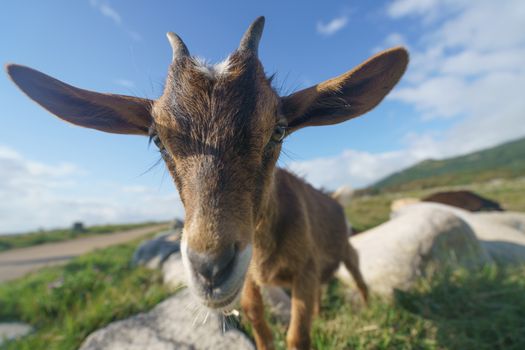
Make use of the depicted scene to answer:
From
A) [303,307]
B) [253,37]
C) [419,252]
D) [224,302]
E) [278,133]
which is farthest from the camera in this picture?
[419,252]

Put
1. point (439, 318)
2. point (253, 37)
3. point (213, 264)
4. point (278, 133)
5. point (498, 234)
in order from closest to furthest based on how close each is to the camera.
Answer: point (213, 264), point (278, 133), point (253, 37), point (439, 318), point (498, 234)

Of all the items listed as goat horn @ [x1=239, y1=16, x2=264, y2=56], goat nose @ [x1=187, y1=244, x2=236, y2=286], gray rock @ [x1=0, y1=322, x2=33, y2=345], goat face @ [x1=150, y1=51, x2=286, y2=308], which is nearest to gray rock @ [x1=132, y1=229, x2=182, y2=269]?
gray rock @ [x1=0, y1=322, x2=33, y2=345]

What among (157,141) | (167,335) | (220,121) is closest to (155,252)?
(167,335)

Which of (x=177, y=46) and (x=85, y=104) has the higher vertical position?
(x=177, y=46)

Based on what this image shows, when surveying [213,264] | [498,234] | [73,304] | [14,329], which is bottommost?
[498,234]

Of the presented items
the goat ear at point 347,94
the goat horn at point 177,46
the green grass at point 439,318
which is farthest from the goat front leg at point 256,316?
the goat horn at point 177,46

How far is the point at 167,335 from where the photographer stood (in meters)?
3.43

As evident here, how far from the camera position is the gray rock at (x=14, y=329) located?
14.0 feet

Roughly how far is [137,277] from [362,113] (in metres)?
6.53

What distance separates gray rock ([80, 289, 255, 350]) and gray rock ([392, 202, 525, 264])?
16.1ft

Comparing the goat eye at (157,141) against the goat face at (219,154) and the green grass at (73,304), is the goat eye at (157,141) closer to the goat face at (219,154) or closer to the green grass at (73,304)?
the goat face at (219,154)

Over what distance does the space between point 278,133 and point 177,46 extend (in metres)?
1.27

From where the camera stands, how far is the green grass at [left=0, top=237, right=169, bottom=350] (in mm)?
3748

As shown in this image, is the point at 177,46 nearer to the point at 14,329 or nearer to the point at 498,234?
the point at 14,329
